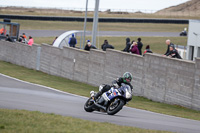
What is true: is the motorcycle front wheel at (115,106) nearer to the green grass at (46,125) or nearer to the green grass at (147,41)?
the green grass at (46,125)

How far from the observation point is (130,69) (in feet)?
69.9

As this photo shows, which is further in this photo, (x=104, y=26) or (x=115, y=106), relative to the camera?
(x=104, y=26)

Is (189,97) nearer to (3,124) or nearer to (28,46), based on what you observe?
(3,124)

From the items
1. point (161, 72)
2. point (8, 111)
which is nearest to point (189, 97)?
point (161, 72)

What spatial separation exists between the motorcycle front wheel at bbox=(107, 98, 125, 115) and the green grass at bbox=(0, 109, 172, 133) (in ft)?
6.65

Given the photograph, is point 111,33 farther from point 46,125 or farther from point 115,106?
point 46,125

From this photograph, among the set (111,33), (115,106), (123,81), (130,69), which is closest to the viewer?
(115,106)

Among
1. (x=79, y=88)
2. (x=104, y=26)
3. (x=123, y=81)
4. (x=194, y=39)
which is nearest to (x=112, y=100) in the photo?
(x=123, y=81)

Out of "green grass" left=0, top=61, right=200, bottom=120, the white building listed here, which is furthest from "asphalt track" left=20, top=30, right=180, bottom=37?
the white building

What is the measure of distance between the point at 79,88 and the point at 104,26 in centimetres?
4148

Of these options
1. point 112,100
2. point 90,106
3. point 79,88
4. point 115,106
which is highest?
point 112,100

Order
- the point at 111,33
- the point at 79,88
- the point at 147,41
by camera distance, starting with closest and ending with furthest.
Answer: the point at 79,88, the point at 147,41, the point at 111,33

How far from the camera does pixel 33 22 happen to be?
203 feet

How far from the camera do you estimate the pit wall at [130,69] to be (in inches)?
691
